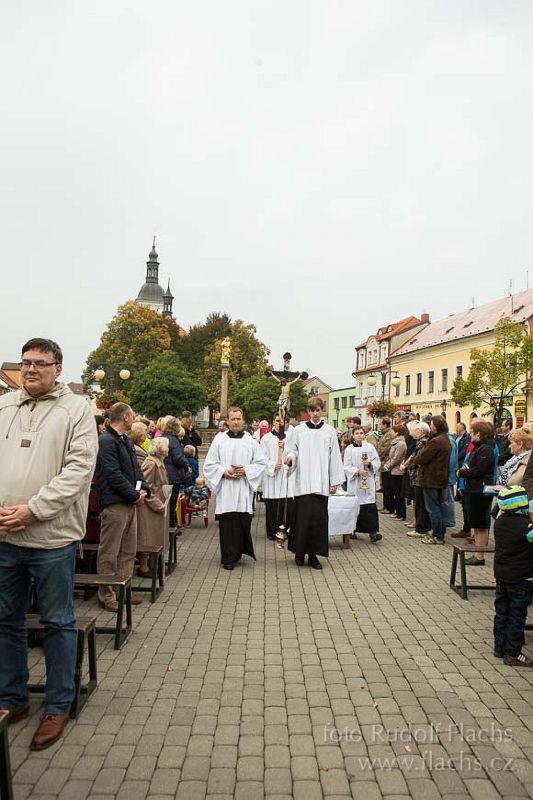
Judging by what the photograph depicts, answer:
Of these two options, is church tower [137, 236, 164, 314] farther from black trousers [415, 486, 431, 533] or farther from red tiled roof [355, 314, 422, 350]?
black trousers [415, 486, 431, 533]

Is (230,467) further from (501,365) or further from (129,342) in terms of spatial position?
(129,342)

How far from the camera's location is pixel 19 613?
392cm

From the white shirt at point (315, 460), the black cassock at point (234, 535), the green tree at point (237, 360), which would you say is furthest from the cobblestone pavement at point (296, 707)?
the green tree at point (237, 360)

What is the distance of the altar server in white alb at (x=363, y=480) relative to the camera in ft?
36.1

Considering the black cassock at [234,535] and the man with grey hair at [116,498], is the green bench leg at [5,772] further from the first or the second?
the black cassock at [234,535]

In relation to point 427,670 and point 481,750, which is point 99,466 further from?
point 481,750

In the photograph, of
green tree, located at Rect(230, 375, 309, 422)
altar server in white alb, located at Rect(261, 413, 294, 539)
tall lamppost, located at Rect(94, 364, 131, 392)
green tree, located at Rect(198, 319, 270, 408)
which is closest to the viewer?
altar server in white alb, located at Rect(261, 413, 294, 539)

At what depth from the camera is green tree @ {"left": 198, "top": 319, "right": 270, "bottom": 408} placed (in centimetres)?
6247

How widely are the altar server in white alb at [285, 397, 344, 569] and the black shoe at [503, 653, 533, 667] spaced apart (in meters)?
3.66

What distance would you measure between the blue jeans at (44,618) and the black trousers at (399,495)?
35.3 feet

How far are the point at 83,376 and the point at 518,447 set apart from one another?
188 feet

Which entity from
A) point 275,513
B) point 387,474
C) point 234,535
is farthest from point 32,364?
point 387,474

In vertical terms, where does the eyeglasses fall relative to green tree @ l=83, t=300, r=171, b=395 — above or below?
below

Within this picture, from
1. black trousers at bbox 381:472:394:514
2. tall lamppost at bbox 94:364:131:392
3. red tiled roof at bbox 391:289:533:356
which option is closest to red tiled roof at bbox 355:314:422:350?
red tiled roof at bbox 391:289:533:356
